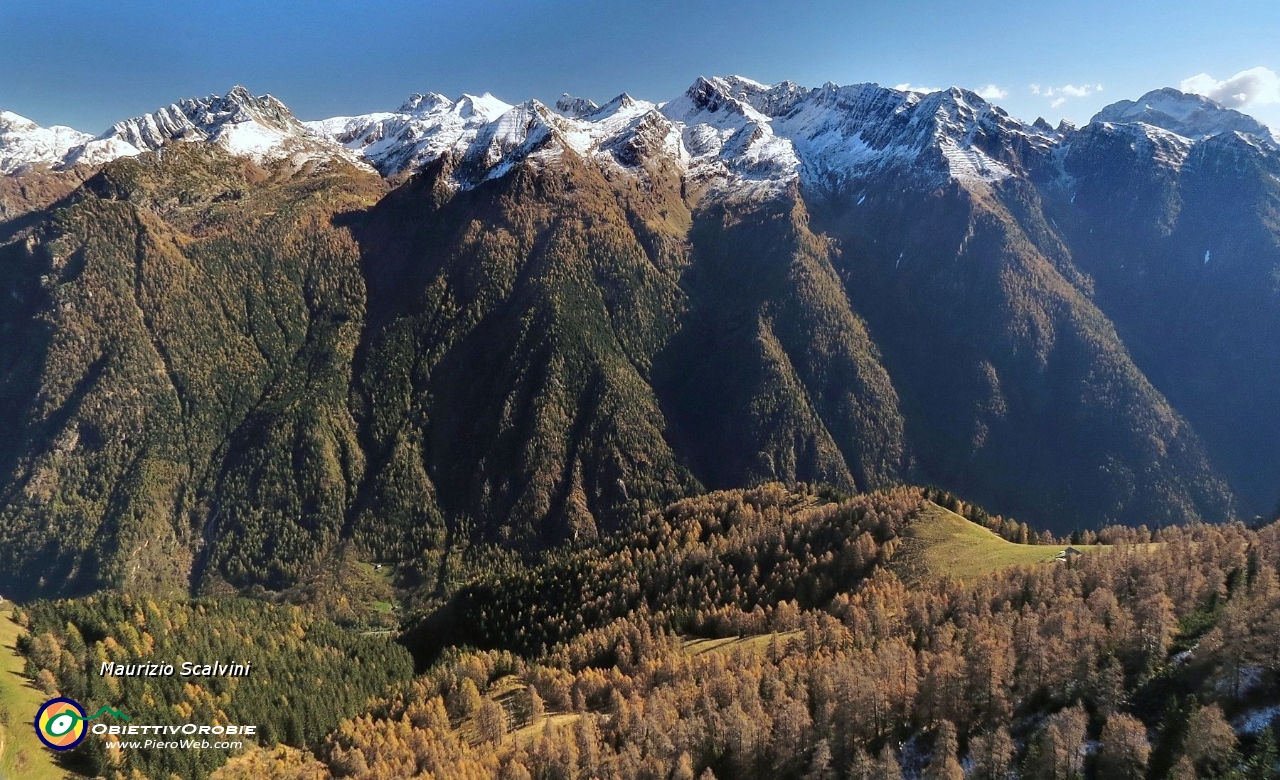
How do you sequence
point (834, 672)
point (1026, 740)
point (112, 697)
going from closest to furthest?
point (1026, 740) → point (834, 672) → point (112, 697)

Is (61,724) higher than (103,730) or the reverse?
higher

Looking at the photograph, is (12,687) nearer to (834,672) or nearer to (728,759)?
(728,759)

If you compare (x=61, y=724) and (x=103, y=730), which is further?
(x=61, y=724)

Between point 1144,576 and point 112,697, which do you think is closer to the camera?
point 1144,576

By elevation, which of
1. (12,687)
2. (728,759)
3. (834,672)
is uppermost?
(12,687)

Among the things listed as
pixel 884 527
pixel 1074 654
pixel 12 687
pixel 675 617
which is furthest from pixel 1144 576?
pixel 12 687

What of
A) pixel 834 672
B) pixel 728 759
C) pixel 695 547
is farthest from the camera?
pixel 695 547

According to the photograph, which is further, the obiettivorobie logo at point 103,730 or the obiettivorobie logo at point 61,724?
the obiettivorobie logo at point 103,730

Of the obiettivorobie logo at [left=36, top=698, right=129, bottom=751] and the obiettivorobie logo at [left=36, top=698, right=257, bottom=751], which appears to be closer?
the obiettivorobie logo at [left=36, top=698, right=129, bottom=751]
